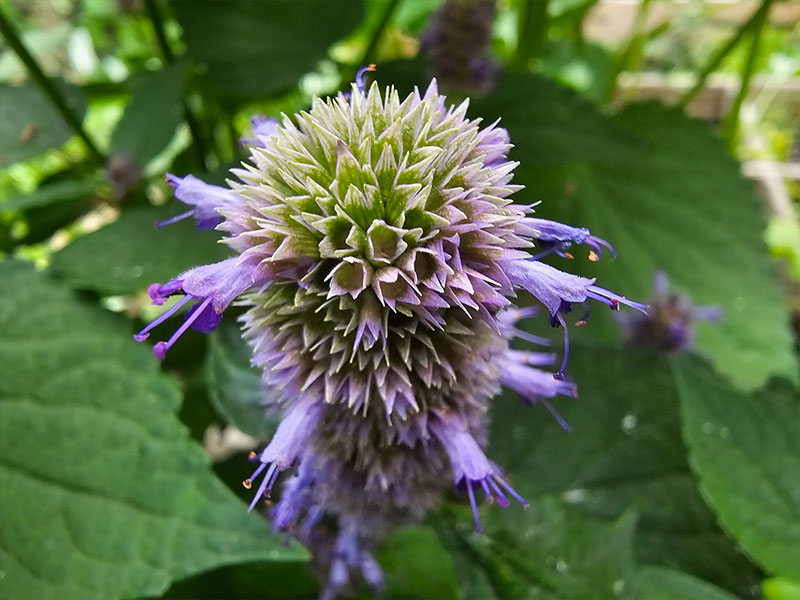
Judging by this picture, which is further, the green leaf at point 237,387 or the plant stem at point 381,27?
the plant stem at point 381,27

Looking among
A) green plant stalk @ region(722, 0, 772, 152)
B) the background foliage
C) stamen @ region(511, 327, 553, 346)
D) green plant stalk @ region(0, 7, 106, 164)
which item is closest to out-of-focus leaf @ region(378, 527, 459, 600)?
the background foliage

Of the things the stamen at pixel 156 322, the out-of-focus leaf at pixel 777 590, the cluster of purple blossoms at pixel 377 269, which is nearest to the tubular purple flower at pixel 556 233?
the cluster of purple blossoms at pixel 377 269

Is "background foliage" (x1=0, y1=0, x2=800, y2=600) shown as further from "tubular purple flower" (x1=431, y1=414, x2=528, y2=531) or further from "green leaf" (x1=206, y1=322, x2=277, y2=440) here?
"tubular purple flower" (x1=431, y1=414, x2=528, y2=531)

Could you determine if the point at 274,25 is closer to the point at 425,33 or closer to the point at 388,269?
the point at 425,33

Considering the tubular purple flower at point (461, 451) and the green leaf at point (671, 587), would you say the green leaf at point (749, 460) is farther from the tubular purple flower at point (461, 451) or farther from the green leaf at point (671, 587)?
the tubular purple flower at point (461, 451)

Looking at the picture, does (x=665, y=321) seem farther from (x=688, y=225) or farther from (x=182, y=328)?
(x=182, y=328)

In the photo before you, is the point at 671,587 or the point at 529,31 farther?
the point at 529,31

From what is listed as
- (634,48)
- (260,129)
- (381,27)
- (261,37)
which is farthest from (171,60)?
(634,48)
